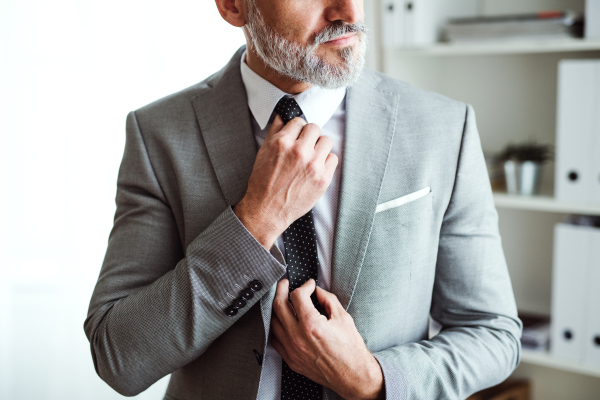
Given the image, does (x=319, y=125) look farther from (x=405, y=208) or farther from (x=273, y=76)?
(x=405, y=208)

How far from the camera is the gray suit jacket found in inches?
37.9

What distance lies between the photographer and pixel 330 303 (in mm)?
964

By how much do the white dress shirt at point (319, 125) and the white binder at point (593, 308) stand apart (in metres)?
1.11

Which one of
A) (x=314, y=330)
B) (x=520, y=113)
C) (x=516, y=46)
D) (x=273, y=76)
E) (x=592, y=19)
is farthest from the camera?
(x=520, y=113)

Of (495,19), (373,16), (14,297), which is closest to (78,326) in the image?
(14,297)

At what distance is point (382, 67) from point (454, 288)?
134 cm

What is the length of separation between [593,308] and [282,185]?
1.36 meters

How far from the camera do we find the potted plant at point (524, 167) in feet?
6.24

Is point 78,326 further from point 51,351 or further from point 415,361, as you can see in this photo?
point 415,361

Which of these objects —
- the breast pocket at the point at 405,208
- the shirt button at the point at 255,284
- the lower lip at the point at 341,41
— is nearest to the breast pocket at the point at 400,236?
the breast pocket at the point at 405,208

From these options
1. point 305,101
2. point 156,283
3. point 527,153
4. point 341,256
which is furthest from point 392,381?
point 527,153

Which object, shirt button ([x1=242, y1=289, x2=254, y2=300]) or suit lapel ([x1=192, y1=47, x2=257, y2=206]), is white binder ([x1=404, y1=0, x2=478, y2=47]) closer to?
suit lapel ([x1=192, y1=47, x2=257, y2=206])

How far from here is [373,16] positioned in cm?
221

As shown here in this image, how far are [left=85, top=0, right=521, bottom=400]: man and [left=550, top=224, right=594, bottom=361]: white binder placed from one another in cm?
81
